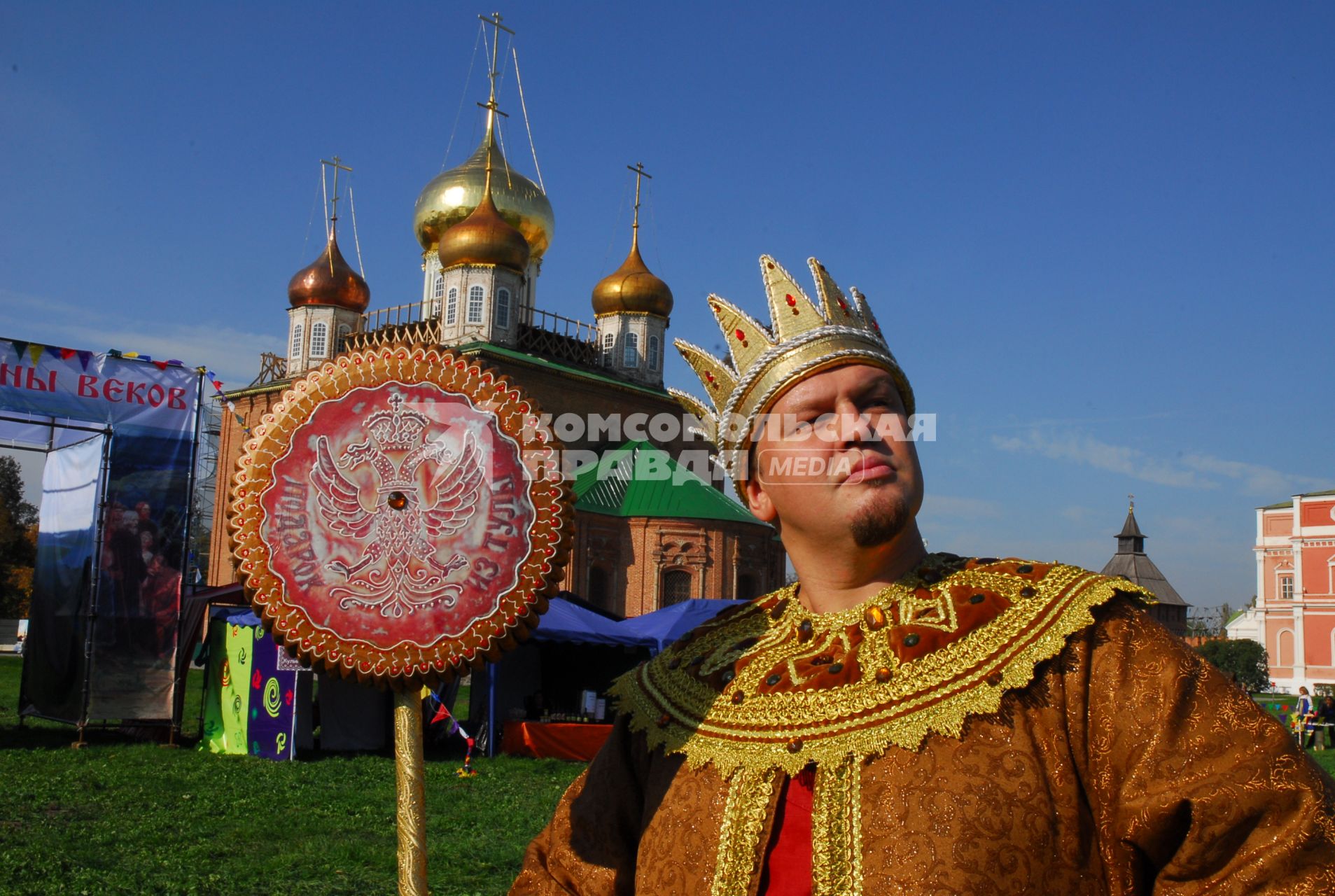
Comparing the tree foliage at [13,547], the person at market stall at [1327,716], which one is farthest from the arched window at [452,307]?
the person at market stall at [1327,716]

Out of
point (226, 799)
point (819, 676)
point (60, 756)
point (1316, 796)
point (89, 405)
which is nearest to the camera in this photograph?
point (1316, 796)

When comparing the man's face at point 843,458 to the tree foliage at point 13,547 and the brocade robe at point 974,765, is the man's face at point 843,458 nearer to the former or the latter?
the brocade robe at point 974,765

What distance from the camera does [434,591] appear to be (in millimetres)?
2281

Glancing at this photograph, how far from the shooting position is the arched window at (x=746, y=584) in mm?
31761

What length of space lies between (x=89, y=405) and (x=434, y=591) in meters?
13.6

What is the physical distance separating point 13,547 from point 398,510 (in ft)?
168

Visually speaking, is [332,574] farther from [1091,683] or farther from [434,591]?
[1091,683]

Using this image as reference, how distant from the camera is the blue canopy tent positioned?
15.3m

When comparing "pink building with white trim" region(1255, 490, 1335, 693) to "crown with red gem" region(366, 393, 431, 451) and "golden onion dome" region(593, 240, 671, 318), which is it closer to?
"golden onion dome" region(593, 240, 671, 318)

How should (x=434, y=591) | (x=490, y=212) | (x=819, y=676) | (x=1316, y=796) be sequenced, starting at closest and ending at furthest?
1. (x=1316, y=796)
2. (x=819, y=676)
3. (x=434, y=591)
4. (x=490, y=212)

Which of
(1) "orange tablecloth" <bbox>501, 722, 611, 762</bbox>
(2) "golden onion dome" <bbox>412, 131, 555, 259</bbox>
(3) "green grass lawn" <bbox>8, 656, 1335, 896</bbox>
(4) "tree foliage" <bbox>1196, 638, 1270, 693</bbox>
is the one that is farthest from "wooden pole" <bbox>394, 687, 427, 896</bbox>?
(4) "tree foliage" <bbox>1196, 638, 1270, 693</bbox>

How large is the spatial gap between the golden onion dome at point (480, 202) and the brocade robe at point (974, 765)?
112 feet

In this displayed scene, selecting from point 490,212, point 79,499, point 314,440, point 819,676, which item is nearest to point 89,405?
point 79,499

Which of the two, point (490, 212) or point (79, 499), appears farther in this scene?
point (490, 212)
